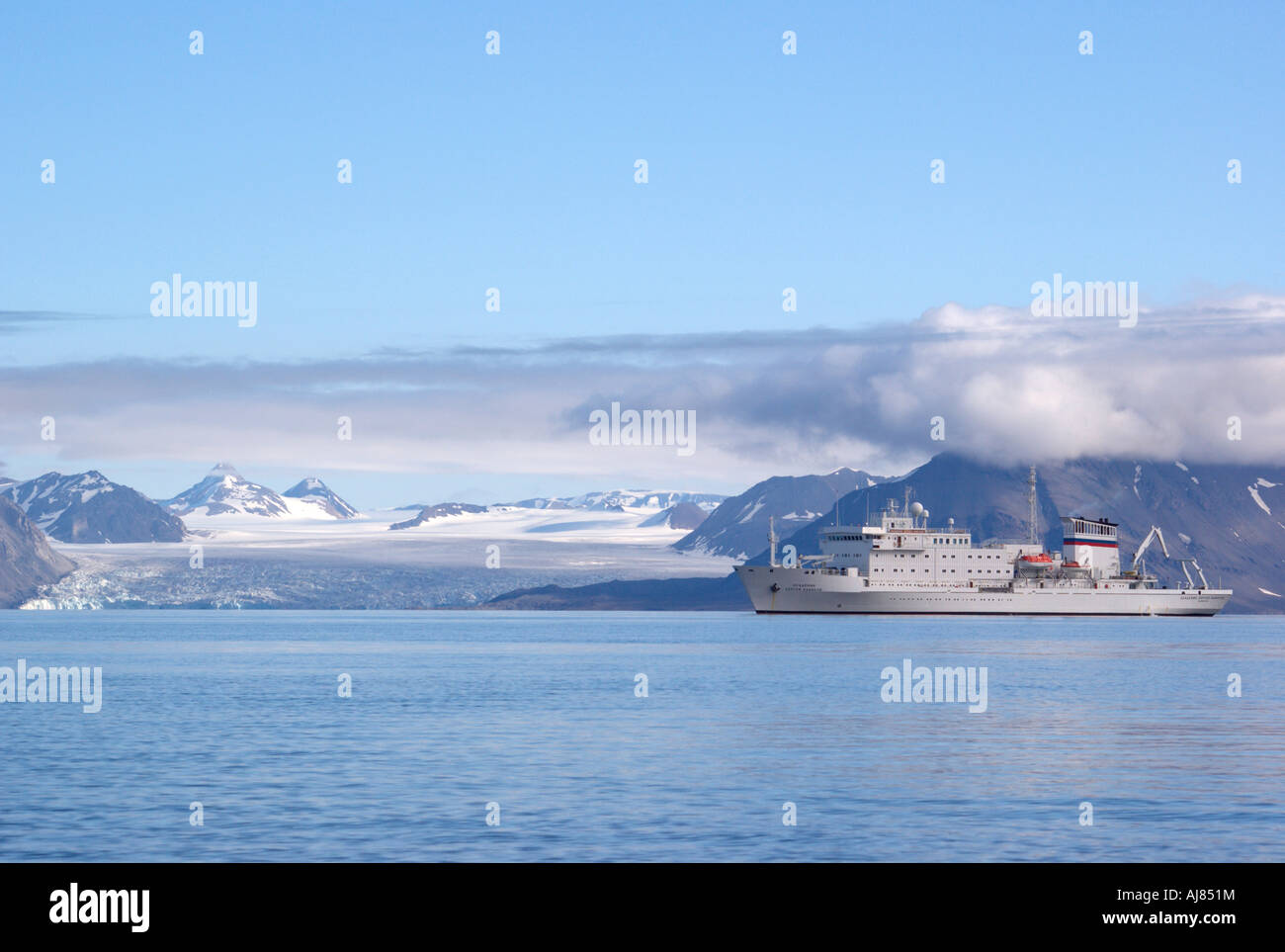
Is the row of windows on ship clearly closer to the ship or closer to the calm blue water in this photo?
the ship

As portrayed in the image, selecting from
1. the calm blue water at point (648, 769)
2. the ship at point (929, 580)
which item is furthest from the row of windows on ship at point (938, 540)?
the calm blue water at point (648, 769)

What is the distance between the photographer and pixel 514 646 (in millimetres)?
121375

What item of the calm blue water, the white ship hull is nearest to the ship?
the white ship hull

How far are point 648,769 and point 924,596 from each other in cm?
14660

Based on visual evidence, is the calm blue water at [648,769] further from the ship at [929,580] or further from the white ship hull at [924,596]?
the ship at [929,580]

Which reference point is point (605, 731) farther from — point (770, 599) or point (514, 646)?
point (770, 599)

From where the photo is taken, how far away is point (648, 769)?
33.8m

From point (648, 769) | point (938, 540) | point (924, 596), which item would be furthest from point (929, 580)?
point (648, 769)

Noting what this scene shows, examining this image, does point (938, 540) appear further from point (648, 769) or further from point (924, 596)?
point (648, 769)

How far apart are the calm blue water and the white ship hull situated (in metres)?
101

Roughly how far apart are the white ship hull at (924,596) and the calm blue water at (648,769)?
101 m

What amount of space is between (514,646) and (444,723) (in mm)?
76366

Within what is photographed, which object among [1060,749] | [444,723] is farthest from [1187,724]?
[444,723]

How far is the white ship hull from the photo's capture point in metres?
174
